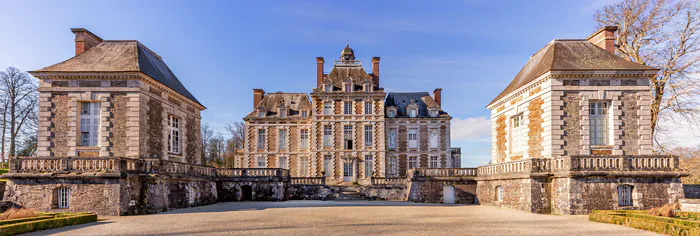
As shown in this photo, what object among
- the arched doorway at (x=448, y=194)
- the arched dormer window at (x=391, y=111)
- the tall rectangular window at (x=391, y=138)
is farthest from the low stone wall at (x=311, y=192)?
the arched dormer window at (x=391, y=111)

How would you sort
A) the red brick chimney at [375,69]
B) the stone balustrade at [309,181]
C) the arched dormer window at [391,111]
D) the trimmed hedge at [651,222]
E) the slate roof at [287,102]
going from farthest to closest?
the slate roof at [287,102] → the arched dormer window at [391,111] → the red brick chimney at [375,69] → the stone balustrade at [309,181] → the trimmed hedge at [651,222]

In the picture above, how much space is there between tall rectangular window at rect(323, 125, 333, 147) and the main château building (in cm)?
7

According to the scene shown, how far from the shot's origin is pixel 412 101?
35094 mm

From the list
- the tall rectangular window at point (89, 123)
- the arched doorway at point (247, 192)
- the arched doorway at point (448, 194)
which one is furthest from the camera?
the arched doorway at point (247, 192)

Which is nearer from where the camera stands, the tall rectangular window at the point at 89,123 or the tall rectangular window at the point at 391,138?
the tall rectangular window at the point at 89,123

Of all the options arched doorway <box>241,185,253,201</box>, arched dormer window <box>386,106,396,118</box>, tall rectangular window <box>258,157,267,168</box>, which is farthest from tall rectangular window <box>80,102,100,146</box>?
arched dormer window <box>386,106,396,118</box>

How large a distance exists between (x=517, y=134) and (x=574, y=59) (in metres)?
3.57

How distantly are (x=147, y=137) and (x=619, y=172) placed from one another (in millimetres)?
15224

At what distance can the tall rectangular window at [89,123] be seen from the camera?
16.5 metres

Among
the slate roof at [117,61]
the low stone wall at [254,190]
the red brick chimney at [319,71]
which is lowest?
the low stone wall at [254,190]

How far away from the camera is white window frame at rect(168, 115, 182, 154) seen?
19223mm

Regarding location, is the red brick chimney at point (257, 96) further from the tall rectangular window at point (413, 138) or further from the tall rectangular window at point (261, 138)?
the tall rectangular window at point (413, 138)

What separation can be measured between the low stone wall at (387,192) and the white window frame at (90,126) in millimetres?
12695

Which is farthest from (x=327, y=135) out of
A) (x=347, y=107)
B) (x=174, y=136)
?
(x=174, y=136)
